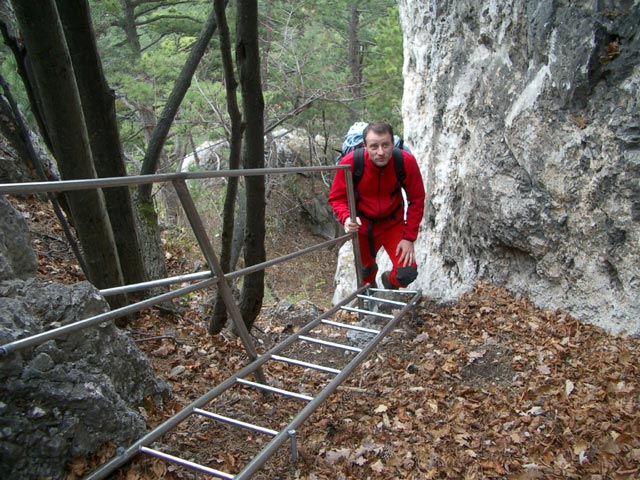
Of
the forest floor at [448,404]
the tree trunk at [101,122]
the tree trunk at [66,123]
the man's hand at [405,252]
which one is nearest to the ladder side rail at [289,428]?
the forest floor at [448,404]

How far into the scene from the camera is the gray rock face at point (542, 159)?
4.17 meters

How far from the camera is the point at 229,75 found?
5359 mm

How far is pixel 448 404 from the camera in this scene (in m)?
3.68

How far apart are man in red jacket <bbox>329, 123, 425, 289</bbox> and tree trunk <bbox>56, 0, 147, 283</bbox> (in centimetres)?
195

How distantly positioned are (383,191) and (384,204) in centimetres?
14

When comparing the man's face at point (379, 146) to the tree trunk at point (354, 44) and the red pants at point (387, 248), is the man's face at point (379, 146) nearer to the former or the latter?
the red pants at point (387, 248)

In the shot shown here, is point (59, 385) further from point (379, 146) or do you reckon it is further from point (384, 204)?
point (384, 204)

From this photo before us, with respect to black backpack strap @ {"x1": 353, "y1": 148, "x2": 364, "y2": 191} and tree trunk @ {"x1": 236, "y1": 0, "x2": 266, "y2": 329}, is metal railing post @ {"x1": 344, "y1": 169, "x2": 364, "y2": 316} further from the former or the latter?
tree trunk @ {"x1": 236, "y1": 0, "x2": 266, "y2": 329}

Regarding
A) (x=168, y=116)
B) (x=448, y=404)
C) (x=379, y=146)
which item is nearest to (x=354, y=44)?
(x=168, y=116)

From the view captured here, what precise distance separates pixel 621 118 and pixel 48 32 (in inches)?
163

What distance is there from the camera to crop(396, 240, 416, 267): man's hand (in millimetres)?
5035

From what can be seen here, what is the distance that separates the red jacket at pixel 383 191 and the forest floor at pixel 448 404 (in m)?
1.02

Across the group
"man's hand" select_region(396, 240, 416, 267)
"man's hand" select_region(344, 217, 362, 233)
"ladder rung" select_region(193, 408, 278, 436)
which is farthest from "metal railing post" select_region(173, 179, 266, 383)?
"man's hand" select_region(396, 240, 416, 267)

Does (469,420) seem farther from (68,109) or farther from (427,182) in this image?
(427,182)
